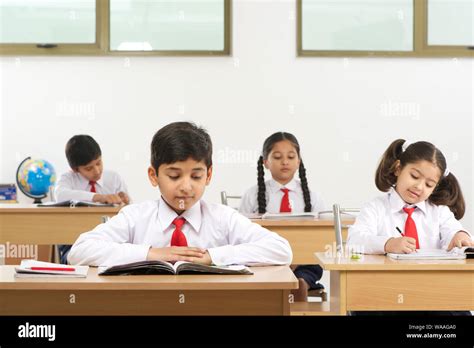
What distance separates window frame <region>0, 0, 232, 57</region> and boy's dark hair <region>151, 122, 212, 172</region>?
451 cm

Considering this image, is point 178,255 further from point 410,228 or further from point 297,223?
point 297,223

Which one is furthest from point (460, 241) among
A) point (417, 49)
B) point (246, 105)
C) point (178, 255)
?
point (417, 49)

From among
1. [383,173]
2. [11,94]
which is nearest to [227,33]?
[11,94]

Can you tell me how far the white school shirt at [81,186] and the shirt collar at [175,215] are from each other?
108 inches

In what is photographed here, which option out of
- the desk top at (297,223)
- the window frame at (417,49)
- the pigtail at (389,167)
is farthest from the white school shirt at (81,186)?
the pigtail at (389,167)

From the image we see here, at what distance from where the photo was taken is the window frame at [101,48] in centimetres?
712

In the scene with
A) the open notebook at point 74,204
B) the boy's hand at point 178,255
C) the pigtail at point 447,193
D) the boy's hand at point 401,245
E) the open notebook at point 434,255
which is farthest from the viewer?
the open notebook at point 74,204

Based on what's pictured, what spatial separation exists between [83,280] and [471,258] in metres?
1.45

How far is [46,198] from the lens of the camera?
7.09 meters

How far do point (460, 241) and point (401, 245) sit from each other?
0.25 metres

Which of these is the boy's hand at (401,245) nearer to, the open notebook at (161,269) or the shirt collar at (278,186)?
the open notebook at (161,269)

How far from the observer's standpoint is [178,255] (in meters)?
2.40

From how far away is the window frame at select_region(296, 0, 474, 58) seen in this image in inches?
281

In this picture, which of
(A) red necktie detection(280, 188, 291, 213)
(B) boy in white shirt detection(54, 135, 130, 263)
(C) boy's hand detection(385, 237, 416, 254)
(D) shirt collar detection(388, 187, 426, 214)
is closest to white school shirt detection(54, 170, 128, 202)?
(B) boy in white shirt detection(54, 135, 130, 263)
